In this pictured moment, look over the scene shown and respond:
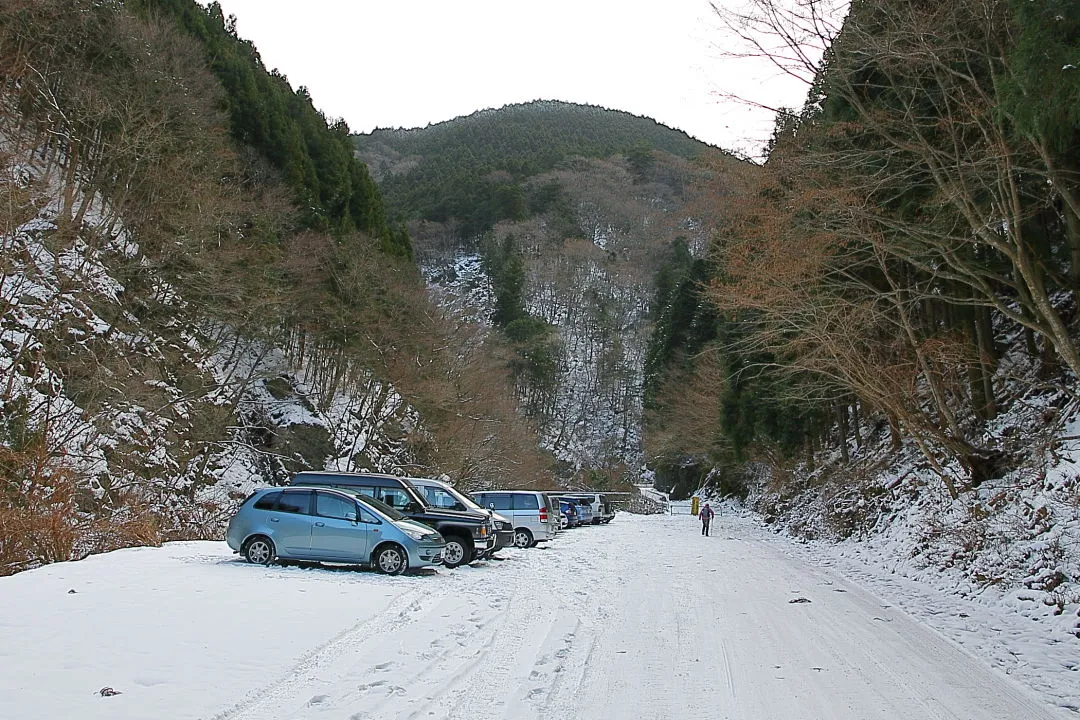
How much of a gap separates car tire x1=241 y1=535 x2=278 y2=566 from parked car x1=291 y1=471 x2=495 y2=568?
2.39 metres

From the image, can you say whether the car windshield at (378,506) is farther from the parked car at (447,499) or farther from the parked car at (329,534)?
the parked car at (447,499)

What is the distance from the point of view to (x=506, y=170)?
11756 cm

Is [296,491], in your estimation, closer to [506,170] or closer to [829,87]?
[829,87]

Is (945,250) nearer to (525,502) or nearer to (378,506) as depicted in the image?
(378,506)

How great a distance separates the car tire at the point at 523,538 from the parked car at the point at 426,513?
18.5 ft

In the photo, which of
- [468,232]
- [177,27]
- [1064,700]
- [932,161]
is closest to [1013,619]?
[1064,700]

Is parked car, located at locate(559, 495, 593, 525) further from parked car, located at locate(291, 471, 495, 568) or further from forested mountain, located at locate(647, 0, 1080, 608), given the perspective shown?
parked car, located at locate(291, 471, 495, 568)

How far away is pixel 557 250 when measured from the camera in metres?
108

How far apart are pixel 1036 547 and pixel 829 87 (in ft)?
24.0

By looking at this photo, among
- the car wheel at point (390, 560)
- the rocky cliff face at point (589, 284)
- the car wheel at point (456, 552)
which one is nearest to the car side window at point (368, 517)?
the car wheel at point (390, 560)

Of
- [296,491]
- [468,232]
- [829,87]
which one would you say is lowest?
[296,491]

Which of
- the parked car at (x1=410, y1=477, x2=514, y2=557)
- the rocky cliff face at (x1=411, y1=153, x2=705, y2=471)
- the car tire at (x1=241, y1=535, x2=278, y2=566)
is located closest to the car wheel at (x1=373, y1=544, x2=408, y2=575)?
the car tire at (x1=241, y1=535, x2=278, y2=566)

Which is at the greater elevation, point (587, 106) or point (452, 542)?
point (587, 106)

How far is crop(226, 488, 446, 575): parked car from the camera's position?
13633 millimetres
